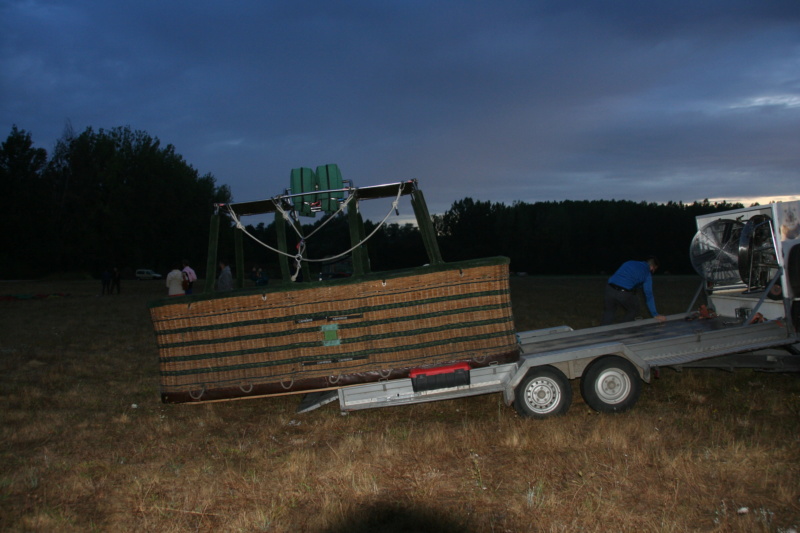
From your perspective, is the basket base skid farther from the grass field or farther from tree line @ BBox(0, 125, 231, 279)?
tree line @ BBox(0, 125, 231, 279)

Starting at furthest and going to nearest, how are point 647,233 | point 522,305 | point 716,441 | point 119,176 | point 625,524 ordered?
point 647,233 < point 119,176 < point 522,305 < point 716,441 < point 625,524

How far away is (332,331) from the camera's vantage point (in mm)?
6539

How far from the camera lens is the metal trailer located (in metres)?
6.79

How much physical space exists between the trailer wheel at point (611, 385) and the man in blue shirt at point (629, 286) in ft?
10.0

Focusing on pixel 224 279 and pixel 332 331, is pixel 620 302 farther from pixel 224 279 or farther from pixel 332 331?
pixel 224 279

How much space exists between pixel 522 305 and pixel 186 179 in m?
56.4

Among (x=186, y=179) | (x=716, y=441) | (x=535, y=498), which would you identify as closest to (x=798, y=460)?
(x=716, y=441)

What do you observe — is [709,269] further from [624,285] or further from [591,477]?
[591,477]

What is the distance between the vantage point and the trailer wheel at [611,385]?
703 cm

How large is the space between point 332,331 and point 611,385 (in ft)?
10.5

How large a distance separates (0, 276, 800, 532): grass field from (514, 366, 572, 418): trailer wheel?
17cm

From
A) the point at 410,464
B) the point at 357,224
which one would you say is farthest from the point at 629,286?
the point at 410,464

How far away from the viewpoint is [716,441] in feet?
19.5

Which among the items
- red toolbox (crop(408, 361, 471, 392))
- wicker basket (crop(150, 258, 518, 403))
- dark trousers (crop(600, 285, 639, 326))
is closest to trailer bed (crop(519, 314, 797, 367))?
red toolbox (crop(408, 361, 471, 392))
